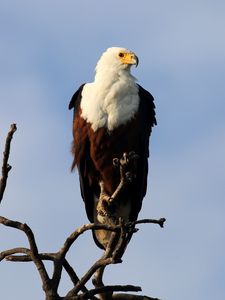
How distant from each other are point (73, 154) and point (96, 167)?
0.30 metres

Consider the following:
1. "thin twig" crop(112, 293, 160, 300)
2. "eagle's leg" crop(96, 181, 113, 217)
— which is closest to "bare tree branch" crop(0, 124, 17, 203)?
"thin twig" crop(112, 293, 160, 300)

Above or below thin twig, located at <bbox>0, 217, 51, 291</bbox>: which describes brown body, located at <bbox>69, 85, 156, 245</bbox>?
above

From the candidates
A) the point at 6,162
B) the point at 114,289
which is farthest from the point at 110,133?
the point at 6,162

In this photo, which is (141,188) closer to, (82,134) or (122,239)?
(82,134)

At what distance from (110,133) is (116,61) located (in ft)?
3.50

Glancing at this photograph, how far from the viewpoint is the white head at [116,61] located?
29.6ft

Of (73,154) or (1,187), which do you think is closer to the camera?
(1,187)

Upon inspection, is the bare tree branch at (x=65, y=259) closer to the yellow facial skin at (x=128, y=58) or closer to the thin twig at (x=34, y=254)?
the thin twig at (x=34, y=254)

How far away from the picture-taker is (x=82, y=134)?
336 inches

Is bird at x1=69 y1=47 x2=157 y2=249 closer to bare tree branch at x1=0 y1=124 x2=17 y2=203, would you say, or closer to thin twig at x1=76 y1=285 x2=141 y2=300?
thin twig at x1=76 y1=285 x2=141 y2=300

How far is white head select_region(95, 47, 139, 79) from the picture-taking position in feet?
29.6

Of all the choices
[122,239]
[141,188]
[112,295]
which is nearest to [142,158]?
[141,188]

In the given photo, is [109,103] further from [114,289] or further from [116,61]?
[114,289]

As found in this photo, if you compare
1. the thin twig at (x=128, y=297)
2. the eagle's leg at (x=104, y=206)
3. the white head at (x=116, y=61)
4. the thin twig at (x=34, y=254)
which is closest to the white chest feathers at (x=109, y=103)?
the white head at (x=116, y=61)
